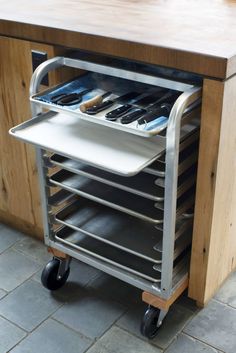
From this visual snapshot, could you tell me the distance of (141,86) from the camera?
159 cm

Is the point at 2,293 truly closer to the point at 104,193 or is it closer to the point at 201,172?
the point at 104,193

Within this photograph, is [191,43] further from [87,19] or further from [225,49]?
[87,19]

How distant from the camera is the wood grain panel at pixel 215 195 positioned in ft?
4.24

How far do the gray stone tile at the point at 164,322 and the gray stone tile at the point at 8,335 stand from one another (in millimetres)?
323

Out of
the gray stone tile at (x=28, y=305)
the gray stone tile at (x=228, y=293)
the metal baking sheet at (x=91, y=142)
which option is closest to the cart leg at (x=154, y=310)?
the gray stone tile at (x=228, y=293)

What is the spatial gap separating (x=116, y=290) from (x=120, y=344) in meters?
0.24

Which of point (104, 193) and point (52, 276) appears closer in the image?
point (104, 193)

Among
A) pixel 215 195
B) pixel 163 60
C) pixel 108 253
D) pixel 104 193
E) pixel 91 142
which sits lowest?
pixel 108 253

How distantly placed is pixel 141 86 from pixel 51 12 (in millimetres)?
387

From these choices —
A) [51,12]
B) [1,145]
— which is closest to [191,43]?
[51,12]

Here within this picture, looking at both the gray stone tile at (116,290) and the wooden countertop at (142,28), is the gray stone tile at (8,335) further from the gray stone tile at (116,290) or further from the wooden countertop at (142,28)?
the wooden countertop at (142,28)

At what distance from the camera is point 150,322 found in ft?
5.16

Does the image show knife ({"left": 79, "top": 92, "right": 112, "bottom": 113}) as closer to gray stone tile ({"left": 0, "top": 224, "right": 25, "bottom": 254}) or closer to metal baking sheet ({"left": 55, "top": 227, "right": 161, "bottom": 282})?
metal baking sheet ({"left": 55, "top": 227, "right": 161, "bottom": 282})

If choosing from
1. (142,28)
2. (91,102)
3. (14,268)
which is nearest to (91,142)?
(91,102)
